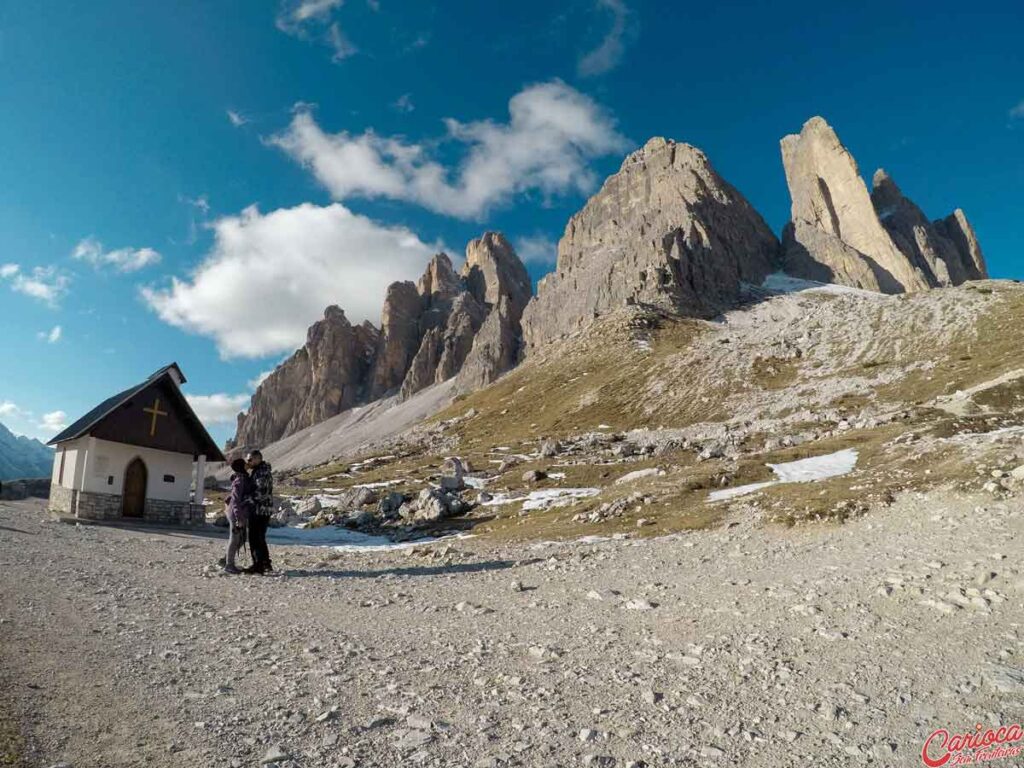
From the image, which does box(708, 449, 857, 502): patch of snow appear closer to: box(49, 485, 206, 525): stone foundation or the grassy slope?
the grassy slope

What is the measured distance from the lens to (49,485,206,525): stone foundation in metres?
31.5

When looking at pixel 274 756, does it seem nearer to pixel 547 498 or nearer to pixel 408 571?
pixel 408 571

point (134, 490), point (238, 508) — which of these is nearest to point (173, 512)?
point (134, 490)

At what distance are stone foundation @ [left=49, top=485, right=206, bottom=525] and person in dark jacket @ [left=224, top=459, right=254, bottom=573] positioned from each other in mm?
20513

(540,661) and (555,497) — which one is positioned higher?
(555,497)

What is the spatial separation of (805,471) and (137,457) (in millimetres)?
38042

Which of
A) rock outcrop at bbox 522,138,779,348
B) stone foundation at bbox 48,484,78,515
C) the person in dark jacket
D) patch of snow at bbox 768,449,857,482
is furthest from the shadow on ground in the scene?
rock outcrop at bbox 522,138,779,348

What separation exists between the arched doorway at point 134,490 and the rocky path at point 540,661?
21.1 m

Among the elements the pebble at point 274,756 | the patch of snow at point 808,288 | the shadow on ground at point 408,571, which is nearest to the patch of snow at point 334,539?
the shadow on ground at point 408,571

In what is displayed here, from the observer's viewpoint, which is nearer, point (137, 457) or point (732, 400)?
point (137, 457)

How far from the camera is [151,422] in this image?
34406 mm

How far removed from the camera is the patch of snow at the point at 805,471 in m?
27.5

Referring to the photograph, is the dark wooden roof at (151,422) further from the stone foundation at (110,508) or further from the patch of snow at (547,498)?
the patch of snow at (547,498)

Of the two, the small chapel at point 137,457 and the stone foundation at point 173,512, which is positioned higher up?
the small chapel at point 137,457
